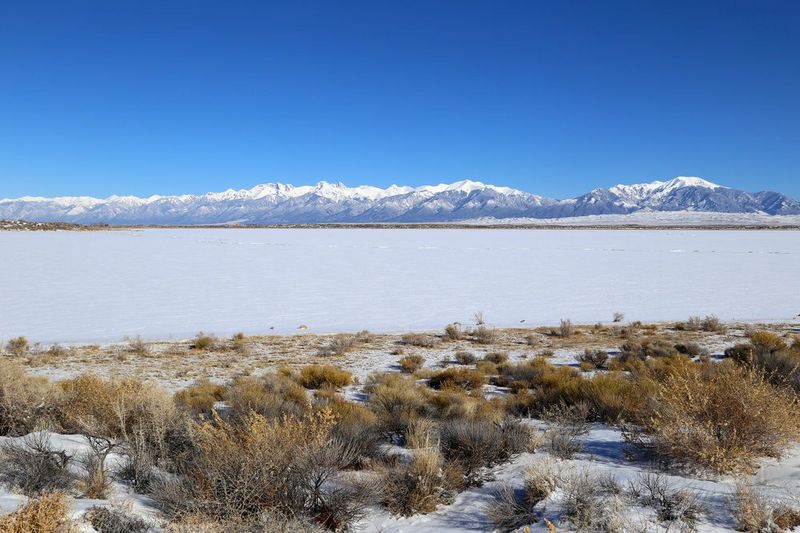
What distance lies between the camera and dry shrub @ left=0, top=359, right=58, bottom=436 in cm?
572

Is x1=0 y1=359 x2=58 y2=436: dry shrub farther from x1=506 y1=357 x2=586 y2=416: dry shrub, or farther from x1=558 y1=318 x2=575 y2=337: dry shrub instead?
x1=558 y1=318 x2=575 y2=337: dry shrub

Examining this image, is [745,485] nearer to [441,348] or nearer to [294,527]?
[294,527]

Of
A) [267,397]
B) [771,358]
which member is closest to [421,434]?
[267,397]

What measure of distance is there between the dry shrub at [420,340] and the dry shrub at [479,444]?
23.4 feet

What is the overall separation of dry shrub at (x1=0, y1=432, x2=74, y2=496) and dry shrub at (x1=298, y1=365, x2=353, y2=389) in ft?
14.3

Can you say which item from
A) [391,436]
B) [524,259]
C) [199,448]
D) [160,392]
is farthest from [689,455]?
[524,259]

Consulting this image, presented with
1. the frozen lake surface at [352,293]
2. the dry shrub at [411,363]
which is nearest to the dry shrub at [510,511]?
the dry shrub at [411,363]

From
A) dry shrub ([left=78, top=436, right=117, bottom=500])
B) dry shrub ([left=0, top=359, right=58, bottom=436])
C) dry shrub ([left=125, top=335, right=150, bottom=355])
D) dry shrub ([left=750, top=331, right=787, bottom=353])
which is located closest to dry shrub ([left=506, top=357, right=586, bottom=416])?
dry shrub ([left=750, top=331, right=787, bottom=353])

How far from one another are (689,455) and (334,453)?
3.22 meters

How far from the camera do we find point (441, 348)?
41.1 feet

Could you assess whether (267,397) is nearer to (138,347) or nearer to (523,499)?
(523,499)

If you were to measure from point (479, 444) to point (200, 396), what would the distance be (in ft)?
14.7

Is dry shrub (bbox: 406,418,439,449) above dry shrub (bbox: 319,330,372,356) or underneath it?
above

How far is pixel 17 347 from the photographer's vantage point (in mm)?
11320
